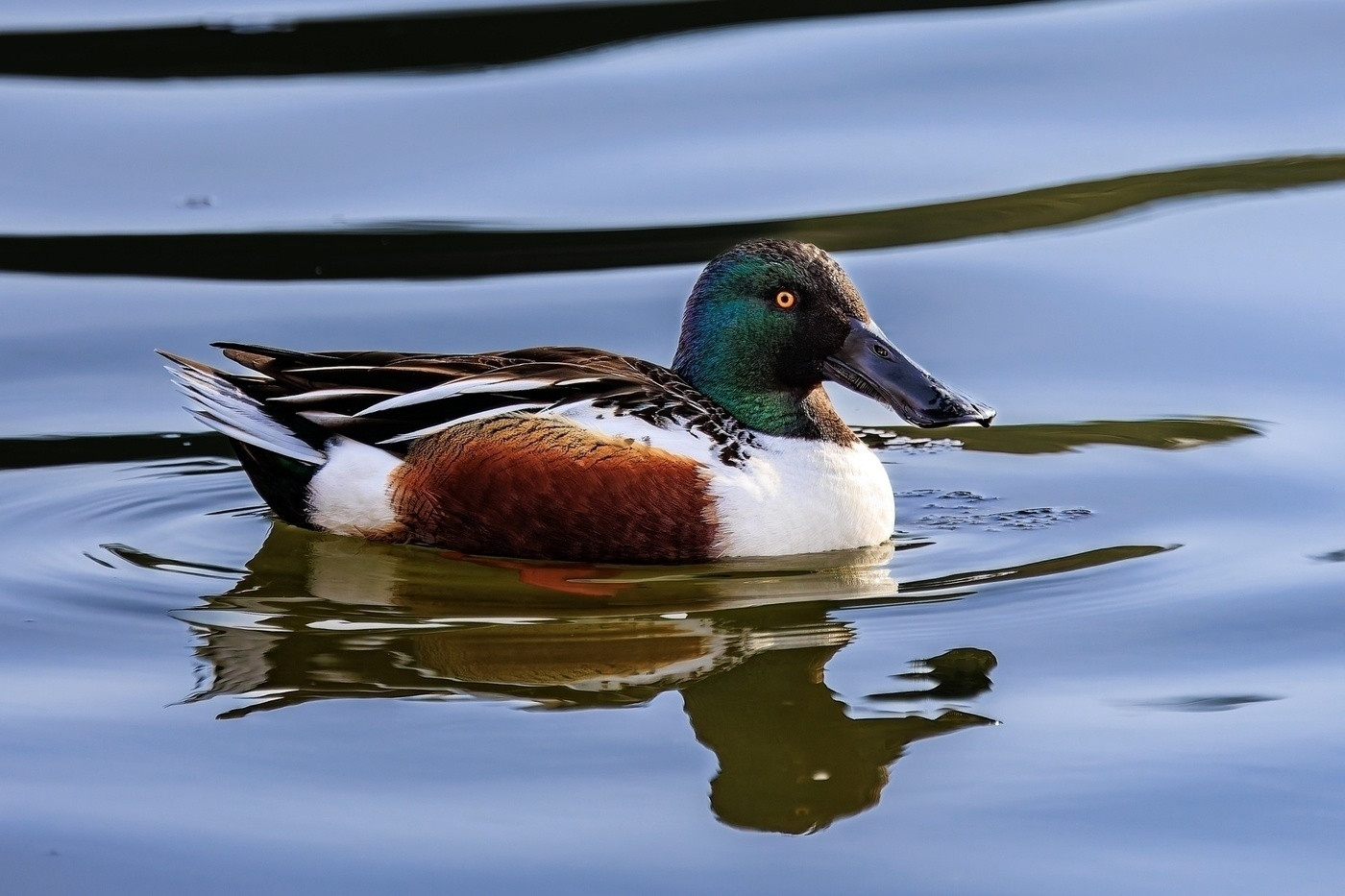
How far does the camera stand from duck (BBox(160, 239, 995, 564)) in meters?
5.79

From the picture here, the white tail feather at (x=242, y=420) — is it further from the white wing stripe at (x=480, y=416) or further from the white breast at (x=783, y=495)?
the white breast at (x=783, y=495)

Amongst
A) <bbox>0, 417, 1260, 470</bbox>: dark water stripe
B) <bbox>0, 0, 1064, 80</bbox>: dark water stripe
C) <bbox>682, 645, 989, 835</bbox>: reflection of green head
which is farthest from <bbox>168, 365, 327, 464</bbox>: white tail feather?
<bbox>0, 0, 1064, 80</bbox>: dark water stripe

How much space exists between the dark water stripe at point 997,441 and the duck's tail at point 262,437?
694mm

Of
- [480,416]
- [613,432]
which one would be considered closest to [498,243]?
[480,416]

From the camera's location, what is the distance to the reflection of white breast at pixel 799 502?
5797mm

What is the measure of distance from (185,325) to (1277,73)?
5.51 m

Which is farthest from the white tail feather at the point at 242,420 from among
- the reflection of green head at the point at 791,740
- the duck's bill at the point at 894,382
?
the reflection of green head at the point at 791,740

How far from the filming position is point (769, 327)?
6094 millimetres

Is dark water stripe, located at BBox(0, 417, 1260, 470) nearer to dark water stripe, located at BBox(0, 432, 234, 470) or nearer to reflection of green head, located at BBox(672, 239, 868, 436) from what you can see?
dark water stripe, located at BBox(0, 432, 234, 470)

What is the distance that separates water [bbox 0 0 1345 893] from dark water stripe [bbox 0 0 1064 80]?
0.11 ft

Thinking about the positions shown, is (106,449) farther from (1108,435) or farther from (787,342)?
(1108,435)

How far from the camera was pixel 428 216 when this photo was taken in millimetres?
8703

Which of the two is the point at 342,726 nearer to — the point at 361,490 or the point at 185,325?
the point at 361,490

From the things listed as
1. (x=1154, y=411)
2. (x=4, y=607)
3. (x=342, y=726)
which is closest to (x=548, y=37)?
(x=1154, y=411)
